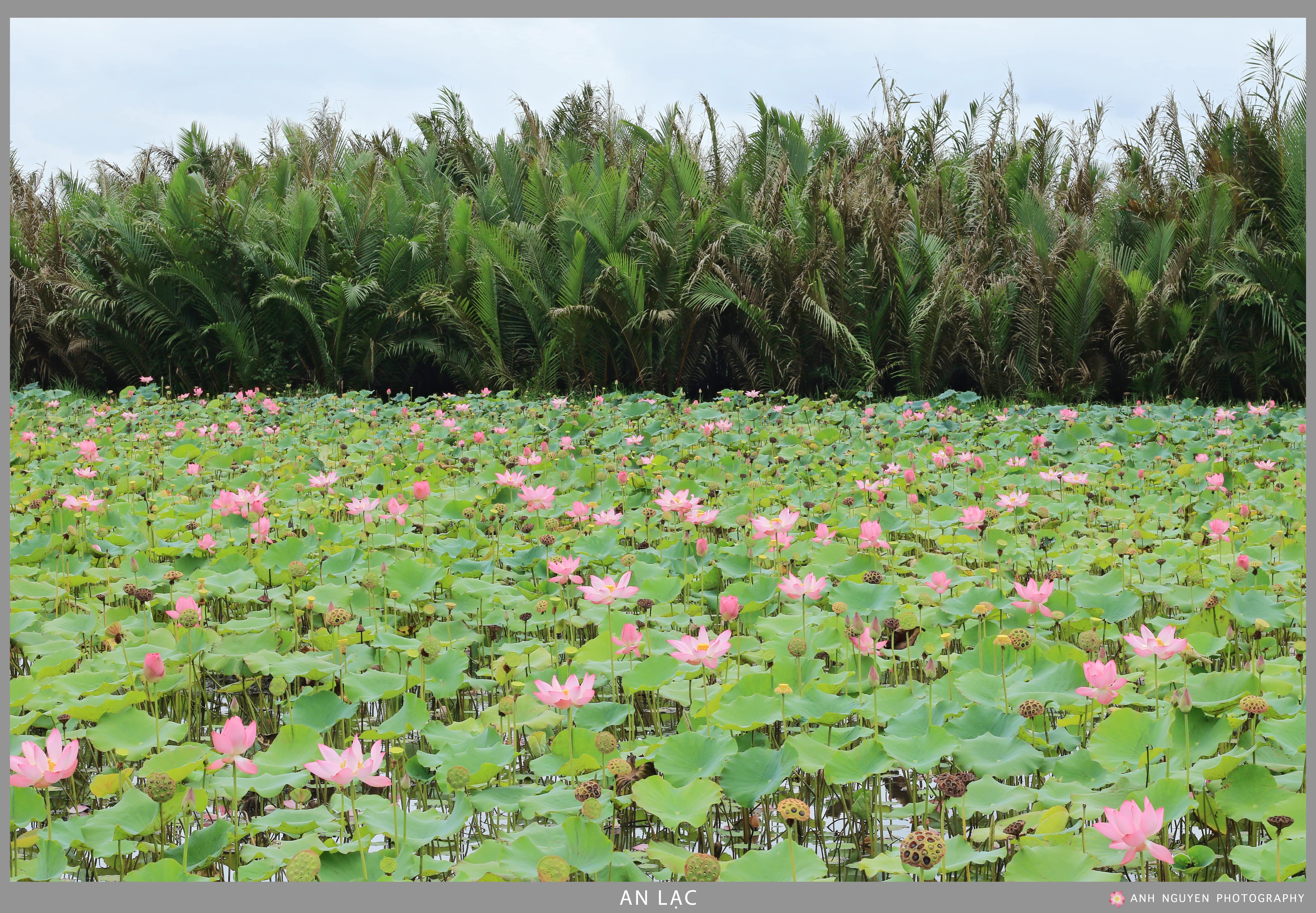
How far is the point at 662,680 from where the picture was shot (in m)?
2.07

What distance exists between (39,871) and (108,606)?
4.76 ft

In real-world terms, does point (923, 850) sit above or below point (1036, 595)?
below

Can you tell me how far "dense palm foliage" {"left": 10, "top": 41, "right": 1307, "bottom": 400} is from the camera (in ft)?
29.5

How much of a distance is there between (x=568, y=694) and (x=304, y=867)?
519mm

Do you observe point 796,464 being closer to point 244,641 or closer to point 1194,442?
point 1194,442

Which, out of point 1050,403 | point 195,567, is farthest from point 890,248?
point 195,567

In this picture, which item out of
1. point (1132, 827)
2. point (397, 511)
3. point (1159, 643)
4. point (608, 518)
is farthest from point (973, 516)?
point (397, 511)

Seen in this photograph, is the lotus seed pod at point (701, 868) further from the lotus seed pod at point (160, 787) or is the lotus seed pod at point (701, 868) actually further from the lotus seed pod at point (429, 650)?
the lotus seed pod at point (429, 650)

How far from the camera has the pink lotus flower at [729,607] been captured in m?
2.16

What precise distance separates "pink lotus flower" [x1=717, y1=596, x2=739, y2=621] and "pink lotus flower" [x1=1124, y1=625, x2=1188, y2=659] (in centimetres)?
82

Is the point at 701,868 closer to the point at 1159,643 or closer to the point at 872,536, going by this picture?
the point at 1159,643

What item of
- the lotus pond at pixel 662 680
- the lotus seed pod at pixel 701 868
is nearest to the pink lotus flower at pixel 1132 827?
the lotus pond at pixel 662 680

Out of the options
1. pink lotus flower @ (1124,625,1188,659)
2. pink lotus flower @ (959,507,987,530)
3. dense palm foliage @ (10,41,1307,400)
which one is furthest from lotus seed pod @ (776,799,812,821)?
dense palm foliage @ (10,41,1307,400)

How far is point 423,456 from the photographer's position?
→ 534cm
